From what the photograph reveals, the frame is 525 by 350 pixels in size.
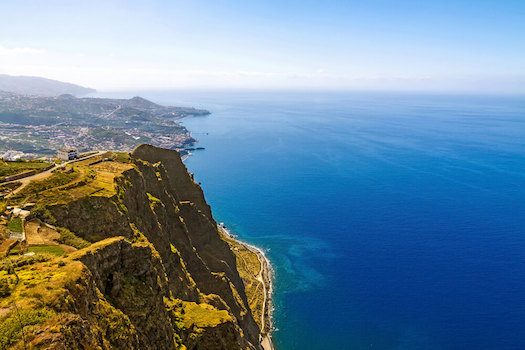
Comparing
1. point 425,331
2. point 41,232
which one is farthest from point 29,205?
point 425,331

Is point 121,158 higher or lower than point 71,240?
higher

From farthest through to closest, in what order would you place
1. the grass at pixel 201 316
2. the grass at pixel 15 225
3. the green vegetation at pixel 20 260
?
the grass at pixel 201 316 → the grass at pixel 15 225 → the green vegetation at pixel 20 260

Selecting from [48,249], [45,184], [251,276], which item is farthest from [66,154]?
[251,276]

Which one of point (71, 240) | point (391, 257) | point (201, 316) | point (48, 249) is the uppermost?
point (48, 249)

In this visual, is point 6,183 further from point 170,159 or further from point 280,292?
point 280,292

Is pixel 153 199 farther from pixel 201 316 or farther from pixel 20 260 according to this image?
pixel 20 260

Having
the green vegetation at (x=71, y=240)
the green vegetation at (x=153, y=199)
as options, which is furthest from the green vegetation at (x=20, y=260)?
the green vegetation at (x=153, y=199)

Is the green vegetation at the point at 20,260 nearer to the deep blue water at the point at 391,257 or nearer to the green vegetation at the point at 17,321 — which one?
the green vegetation at the point at 17,321
